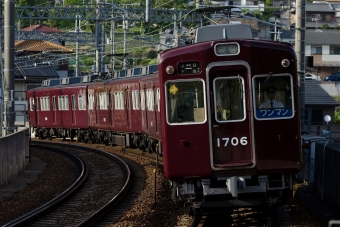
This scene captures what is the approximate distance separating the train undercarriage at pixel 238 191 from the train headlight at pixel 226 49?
175 centimetres

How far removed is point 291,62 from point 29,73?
49000 mm

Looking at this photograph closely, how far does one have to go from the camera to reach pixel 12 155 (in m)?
17.9

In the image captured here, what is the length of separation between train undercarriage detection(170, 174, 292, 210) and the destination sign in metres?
1.54

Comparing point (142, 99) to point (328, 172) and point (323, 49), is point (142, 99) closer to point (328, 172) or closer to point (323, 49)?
point (328, 172)

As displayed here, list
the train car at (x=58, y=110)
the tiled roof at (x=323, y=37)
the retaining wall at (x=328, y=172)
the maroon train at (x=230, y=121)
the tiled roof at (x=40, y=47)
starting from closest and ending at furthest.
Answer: the maroon train at (x=230, y=121) → the retaining wall at (x=328, y=172) → the train car at (x=58, y=110) → the tiled roof at (x=323, y=37) → the tiled roof at (x=40, y=47)

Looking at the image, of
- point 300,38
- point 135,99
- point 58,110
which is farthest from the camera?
point 58,110

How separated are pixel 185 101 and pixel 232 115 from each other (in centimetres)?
69

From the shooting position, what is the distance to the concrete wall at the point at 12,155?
16.5 meters

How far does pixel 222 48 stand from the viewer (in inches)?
434

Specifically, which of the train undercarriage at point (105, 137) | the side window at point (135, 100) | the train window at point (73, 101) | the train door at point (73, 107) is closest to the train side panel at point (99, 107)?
the train undercarriage at point (105, 137)

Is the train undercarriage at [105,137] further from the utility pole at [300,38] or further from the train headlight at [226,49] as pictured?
the train headlight at [226,49]

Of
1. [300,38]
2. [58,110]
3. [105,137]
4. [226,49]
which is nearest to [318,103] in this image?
[58,110]

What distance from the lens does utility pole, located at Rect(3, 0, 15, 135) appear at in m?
19.9

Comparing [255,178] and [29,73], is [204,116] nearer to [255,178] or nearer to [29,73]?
[255,178]
